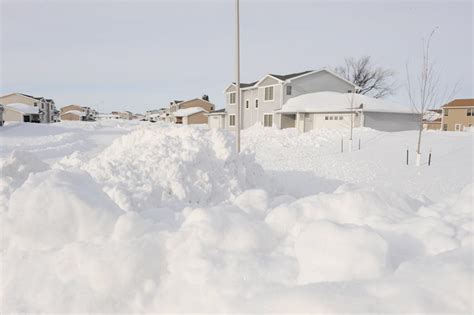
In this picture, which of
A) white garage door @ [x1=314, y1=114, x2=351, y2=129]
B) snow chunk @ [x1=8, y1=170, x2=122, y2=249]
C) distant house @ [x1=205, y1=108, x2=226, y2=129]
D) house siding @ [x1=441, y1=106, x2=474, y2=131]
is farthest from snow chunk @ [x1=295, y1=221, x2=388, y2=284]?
house siding @ [x1=441, y1=106, x2=474, y2=131]

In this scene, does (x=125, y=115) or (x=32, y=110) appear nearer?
Answer: (x=32, y=110)

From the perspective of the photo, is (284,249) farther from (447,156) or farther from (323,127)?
(323,127)

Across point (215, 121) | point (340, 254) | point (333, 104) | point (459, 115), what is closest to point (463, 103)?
point (459, 115)

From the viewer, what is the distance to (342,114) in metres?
31.7

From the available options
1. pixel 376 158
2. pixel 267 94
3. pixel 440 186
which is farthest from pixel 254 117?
pixel 440 186

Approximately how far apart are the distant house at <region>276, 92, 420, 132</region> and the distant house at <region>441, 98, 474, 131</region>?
58.3ft

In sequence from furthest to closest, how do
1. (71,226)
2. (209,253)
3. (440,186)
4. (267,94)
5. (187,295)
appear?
(267,94)
(440,186)
(71,226)
(209,253)
(187,295)

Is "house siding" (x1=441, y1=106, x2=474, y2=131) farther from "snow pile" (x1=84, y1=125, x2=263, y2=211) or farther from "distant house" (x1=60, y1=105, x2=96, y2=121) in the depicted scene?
"distant house" (x1=60, y1=105, x2=96, y2=121)

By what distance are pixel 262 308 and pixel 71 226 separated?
7.06 ft

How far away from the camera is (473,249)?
244cm

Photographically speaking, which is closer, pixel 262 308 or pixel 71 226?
pixel 262 308

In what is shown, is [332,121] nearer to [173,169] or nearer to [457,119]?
[173,169]

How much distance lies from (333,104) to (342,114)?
2149mm

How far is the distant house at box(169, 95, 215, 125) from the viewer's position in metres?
68.8
